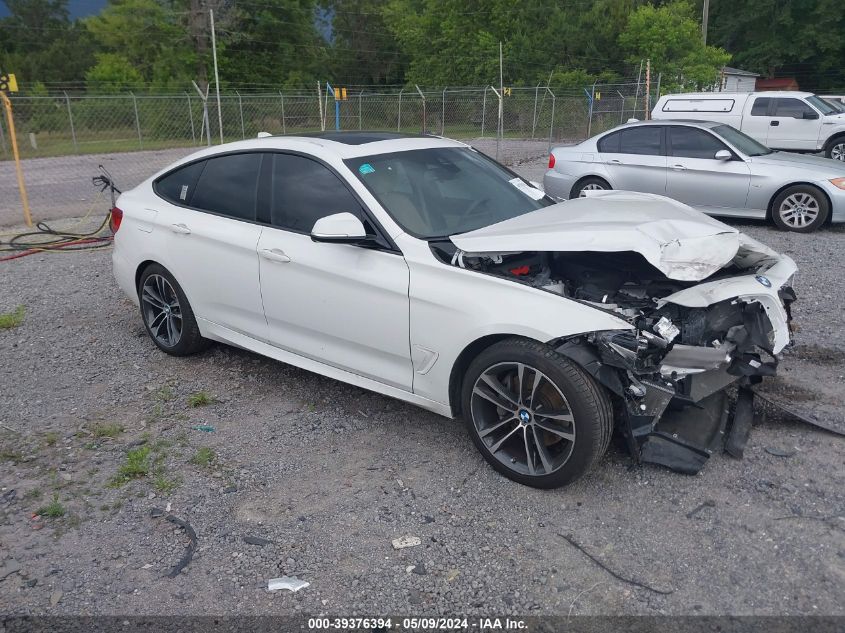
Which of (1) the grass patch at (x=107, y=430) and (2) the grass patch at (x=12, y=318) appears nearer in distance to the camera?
(1) the grass patch at (x=107, y=430)

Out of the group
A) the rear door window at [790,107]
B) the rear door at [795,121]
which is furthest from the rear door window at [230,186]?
the rear door window at [790,107]

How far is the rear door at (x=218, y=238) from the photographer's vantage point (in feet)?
15.2

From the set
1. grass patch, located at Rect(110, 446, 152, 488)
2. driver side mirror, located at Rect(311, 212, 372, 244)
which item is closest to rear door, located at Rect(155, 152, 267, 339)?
driver side mirror, located at Rect(311, 212, 372, 244)

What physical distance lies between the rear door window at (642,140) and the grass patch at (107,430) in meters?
8.27

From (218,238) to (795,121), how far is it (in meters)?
15.9

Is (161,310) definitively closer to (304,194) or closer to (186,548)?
(304,194)

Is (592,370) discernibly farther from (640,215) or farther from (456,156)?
(456,156)

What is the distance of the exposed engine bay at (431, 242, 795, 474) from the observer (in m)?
3.30

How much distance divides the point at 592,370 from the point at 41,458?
123 inches

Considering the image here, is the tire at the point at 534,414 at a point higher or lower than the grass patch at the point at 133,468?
higher

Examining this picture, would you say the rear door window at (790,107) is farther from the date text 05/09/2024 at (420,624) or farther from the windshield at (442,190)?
the date text 05/09/2024 at (420,624)

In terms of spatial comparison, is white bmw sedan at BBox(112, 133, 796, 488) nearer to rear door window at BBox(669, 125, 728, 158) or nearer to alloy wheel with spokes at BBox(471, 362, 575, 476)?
alloy wheel with spokes at BBox(471, 362, 575, 476)

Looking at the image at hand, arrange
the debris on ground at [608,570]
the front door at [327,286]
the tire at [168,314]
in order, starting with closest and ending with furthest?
the debris on ground at [608,570], the front door at [327,286], the tire at [168,314]

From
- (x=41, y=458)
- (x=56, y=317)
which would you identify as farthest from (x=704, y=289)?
(x=56, y=317)
